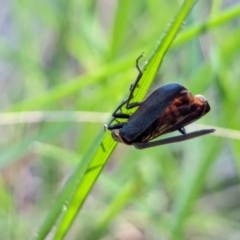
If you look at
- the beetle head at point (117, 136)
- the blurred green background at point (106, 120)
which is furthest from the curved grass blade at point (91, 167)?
the blurred green background at point (106, 120)

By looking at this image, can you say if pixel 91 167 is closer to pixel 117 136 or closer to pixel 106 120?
pixel 117 136

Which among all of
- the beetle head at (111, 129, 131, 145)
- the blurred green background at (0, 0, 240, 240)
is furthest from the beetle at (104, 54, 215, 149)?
the blurred green background at (0, 0, 240, 240)

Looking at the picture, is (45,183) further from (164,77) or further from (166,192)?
(164,77)

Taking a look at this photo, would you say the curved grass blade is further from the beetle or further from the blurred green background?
the blurred green background

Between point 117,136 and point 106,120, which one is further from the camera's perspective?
point 106,120

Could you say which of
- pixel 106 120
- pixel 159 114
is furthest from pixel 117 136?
pixel 106 120

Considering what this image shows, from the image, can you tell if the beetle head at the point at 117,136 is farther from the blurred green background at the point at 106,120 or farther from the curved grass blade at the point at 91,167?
the blurred green background at the point at 106,120

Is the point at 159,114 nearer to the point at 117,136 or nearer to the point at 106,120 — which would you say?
the point at 117,136
